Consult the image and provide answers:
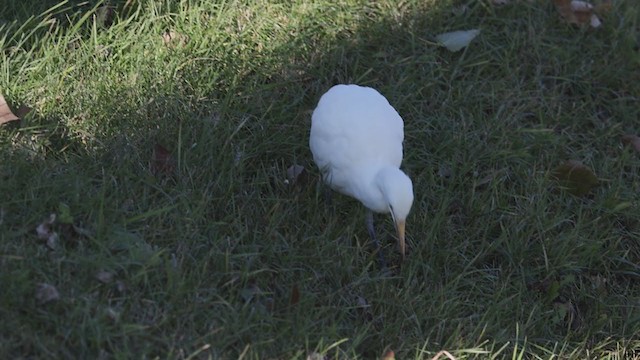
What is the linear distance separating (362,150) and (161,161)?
69 centimetres

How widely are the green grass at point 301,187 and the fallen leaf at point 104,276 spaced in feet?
0.04

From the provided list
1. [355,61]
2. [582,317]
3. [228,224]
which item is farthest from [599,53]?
[228,224]

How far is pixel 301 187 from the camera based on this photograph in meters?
3.38

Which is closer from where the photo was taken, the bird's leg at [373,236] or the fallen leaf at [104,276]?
the fallen leaf at [104,276]

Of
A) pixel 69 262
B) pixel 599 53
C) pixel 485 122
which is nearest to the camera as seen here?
pixel 69 262

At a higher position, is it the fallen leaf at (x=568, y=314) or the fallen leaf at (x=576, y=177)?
the fallen leaf at (x=576, y=177)

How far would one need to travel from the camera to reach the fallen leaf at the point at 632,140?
12.8 feet

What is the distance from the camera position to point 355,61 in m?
3.89

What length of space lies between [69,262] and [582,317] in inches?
68.5

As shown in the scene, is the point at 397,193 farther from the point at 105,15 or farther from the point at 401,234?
the point at 105,15

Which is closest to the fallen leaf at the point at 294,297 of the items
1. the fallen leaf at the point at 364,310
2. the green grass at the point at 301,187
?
the green grass at the point at 301,187

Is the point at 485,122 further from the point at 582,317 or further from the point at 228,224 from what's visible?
the point at 228,224

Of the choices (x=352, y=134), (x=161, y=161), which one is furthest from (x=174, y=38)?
(x=352, y=134)

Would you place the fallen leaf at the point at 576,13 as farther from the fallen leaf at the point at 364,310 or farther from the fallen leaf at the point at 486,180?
the fallen leaf at the point at 364,310
